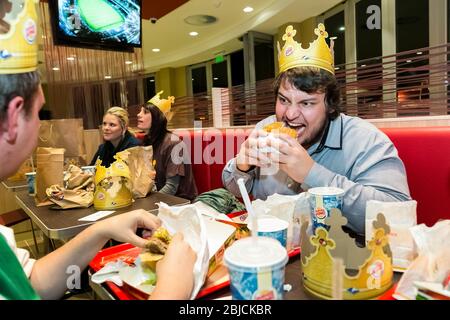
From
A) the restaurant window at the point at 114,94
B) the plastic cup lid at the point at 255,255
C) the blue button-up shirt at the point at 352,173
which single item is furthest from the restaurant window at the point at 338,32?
the plastic cup lid at the point at 255,255

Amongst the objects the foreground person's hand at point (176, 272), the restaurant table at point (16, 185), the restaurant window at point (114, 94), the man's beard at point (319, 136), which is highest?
the restaurant window at point (114, 94)

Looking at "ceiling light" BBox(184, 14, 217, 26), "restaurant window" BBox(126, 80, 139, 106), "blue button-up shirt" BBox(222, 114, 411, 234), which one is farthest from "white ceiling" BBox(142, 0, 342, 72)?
"blue button-up shirt" BBox(222, 114, 411, 234)

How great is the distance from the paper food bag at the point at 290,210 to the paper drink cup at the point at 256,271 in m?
0.39

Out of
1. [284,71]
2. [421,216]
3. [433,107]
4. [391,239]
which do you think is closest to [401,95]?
[433,107]

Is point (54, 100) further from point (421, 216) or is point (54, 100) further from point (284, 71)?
point (421, 216)

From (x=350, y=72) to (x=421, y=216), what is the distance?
4.02ft

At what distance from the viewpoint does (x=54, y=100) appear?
169 inches

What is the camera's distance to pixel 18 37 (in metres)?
0.77

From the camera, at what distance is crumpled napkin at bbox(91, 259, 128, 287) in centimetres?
84

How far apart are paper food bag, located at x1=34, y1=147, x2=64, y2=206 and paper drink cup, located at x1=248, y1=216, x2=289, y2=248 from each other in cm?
153

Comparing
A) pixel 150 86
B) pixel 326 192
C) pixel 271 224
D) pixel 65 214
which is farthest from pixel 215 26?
pixel 271 224

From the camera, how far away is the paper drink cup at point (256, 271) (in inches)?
22.5

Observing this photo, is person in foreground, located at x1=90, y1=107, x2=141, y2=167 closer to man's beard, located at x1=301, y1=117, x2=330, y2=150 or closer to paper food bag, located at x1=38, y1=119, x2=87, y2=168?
paper food bag, located at x1=38, y1=119, x2=87, y2=168

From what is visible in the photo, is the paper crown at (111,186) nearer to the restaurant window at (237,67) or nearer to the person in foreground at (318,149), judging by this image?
the person in foreground at (318,149)
